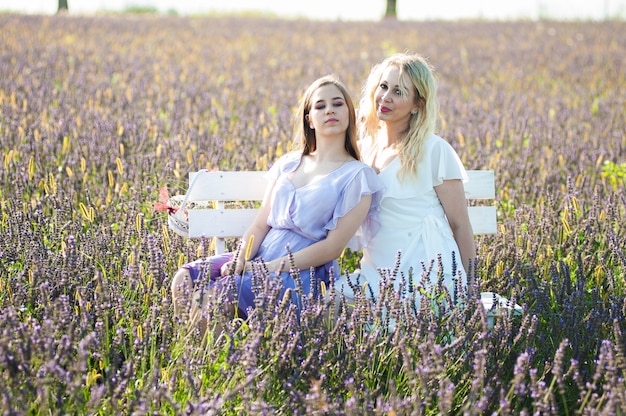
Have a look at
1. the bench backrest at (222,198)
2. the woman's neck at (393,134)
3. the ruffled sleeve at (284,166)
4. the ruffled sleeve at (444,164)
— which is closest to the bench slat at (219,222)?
the bench backrest at (222,198)

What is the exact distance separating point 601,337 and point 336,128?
1167 millimetres

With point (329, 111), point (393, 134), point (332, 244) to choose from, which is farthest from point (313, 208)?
point (393, 134)

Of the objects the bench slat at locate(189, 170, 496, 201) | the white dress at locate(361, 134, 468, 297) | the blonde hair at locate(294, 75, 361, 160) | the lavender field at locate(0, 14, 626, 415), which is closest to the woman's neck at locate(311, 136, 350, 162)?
the blonde hair at locate(294, 75, 361, 160)

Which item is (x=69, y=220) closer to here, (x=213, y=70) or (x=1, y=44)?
(x=213, y=70)

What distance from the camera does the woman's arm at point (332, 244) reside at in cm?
274

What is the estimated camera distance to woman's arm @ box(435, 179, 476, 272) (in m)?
2.96

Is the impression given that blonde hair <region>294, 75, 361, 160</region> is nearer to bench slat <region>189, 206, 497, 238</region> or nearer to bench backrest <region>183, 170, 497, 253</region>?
bench backrest <region>183, 170, 497, 253</region>

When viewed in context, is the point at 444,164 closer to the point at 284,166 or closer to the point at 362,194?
the point at 362,194

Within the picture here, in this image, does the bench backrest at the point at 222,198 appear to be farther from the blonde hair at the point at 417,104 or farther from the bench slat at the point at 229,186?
the blonde hair at the point at 417,104

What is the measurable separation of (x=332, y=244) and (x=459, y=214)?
54 cm

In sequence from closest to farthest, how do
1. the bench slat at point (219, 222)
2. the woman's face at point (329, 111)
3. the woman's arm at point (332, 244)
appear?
the woman's arm at point (332, 244) < the woman's face at point (329, 111) < the bench slat at point (219, 222)

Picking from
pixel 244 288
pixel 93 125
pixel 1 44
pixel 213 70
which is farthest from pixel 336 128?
pixel 1 44

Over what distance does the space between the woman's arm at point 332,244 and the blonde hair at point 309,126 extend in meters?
0.27

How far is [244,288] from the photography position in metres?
2.63
